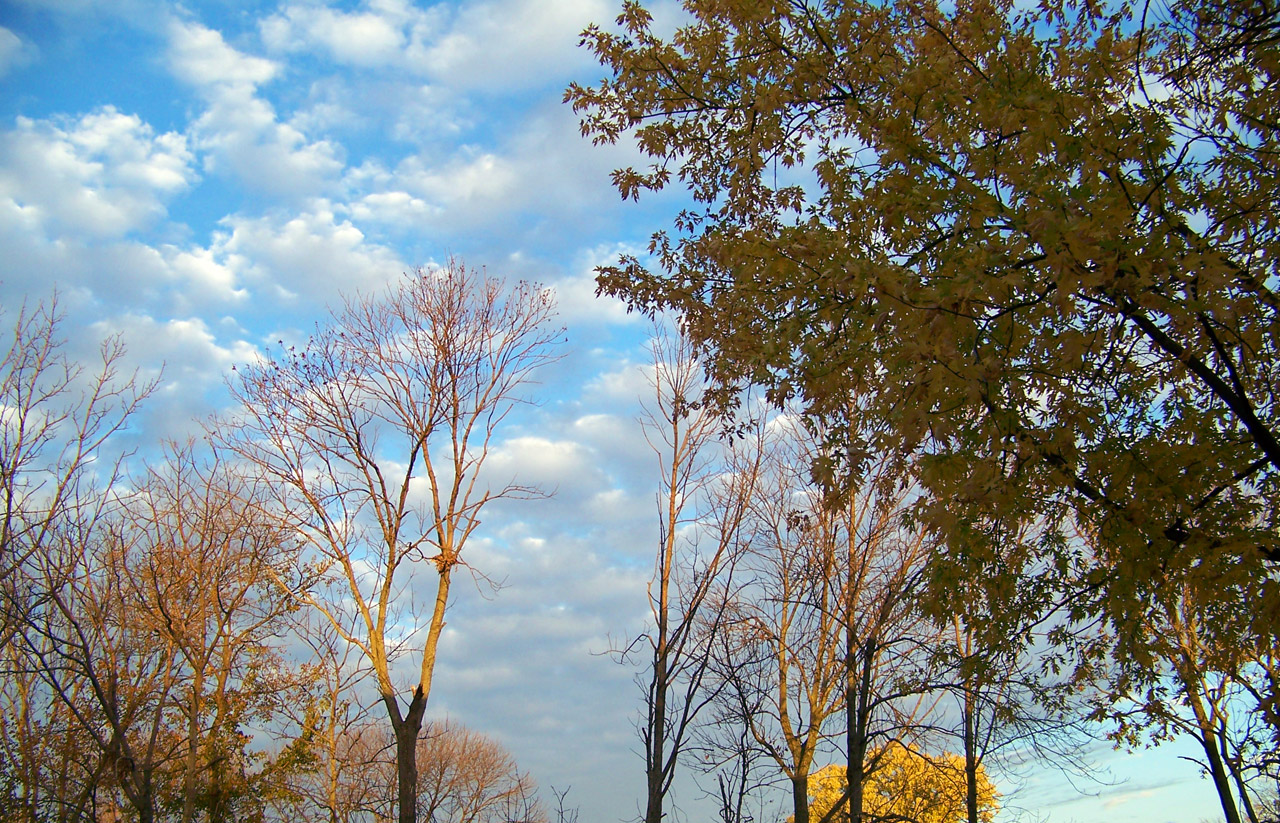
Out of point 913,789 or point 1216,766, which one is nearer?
point 1216,766

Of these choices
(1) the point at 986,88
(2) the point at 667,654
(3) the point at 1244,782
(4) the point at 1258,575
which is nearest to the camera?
(4) the point at 1258,575

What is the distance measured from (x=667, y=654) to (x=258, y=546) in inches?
429

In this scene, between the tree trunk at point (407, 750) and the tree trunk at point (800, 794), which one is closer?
the tree trunk at point (407, 750)

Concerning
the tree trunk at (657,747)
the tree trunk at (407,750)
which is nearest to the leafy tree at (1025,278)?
the tree trunk at (657,747)

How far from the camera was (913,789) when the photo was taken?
55.2ft

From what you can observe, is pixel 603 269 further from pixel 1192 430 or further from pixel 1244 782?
pixel 1244 782

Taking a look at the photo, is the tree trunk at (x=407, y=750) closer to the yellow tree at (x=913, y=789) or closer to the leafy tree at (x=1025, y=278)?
the yellow tree at (x=913, y=789)

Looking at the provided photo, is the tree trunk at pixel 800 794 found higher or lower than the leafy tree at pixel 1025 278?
lower

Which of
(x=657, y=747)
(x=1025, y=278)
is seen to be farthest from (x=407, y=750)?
(x=1025, y=278)

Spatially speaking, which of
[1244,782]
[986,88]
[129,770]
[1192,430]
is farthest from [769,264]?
[1244,782]

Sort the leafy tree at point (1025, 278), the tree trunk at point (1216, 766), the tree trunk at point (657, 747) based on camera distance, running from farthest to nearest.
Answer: the tree trunk at point (1216, 766)
the tree trunk at point (657, 747)
the leafy tree at point (1025, 278)

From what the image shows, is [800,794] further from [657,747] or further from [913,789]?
[657,747]

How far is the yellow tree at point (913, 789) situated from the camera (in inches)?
471

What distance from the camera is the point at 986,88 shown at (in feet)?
15.0
